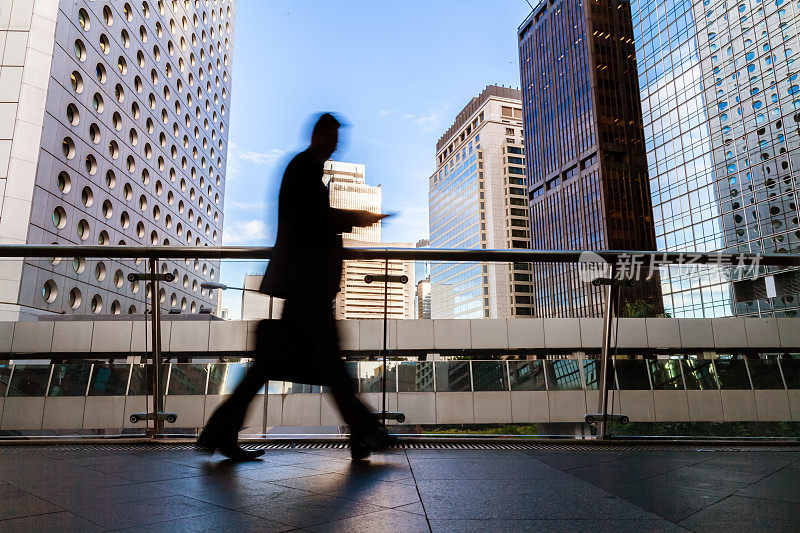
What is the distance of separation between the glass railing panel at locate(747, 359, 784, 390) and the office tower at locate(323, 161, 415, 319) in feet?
7.55

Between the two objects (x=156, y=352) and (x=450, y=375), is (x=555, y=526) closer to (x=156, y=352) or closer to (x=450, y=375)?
(x=450, y=375)

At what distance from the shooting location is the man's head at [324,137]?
261 centimetres

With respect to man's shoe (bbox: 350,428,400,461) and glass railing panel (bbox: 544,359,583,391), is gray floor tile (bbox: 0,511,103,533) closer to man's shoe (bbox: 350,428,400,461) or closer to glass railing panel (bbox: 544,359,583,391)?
man's shoe (bbox: 350,428,400,461)

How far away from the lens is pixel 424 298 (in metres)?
3.75

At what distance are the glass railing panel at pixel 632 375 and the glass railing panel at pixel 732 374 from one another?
449 mm

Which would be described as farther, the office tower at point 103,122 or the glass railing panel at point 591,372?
the office tower at point 103,122

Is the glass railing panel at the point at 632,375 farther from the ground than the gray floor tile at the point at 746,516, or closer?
farther from the ground

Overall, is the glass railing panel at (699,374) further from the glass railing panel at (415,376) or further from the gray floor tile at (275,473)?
the gray floor tile at (275,473)

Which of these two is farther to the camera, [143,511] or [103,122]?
[103,122]

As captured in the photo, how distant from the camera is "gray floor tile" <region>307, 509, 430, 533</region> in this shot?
1359 millimetres

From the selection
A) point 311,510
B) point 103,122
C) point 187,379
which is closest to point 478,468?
point 311,510

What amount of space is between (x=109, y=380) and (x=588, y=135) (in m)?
88.0

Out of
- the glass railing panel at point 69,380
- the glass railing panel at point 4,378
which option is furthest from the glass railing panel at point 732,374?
the glass railing panel at point 4,378

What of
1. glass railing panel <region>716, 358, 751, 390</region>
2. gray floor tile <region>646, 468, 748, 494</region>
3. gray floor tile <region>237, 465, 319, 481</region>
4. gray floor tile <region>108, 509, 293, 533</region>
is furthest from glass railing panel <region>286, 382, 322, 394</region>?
glass railing panel <region>716, 358, 751, 390</region>
